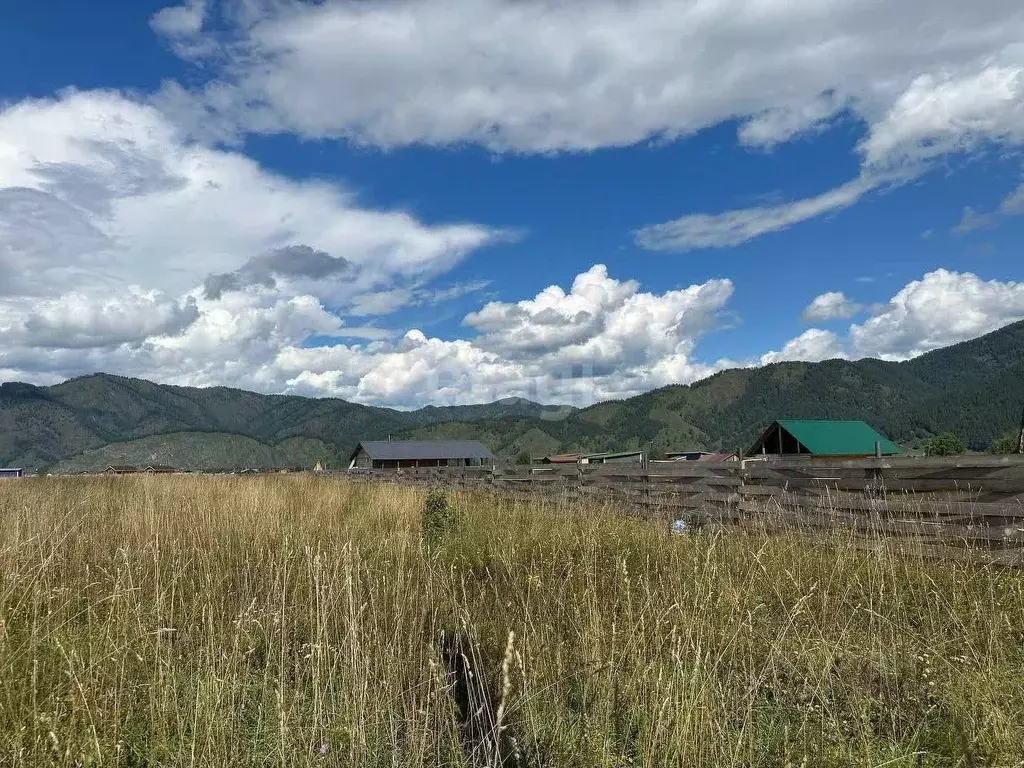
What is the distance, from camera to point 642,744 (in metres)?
2.53

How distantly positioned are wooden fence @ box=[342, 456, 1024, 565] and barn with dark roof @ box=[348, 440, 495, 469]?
A: 67497 millimetres

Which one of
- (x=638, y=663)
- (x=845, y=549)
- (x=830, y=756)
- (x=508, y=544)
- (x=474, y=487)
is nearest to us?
(x=830, y=756)

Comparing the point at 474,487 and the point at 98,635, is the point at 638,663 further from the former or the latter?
the point at 474,487

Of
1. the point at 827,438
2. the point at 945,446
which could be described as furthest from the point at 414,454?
the point at 945,446

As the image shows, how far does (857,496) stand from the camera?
23.6ft

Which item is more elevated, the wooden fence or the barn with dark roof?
the wooden fence

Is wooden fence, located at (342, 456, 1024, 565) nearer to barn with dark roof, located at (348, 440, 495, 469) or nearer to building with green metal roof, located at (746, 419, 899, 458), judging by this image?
building with green metal roof, located at (746, 419, 899, 458)

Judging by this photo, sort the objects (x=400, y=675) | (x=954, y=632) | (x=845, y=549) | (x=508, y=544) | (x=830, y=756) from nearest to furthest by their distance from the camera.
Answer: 1. (x=830, y=756)
2. (x=400, y=675)
3. (x=954, y=632)
4. (x=845, y=549)
5. (x=508, y=544)

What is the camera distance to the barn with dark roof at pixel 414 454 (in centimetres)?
8100

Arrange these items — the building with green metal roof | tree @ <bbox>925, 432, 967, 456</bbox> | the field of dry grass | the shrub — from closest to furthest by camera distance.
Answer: the field of dry grass, the shrub, the building with green metal roof, tree @ <bbox>925, 432, 967, 456</bbox>

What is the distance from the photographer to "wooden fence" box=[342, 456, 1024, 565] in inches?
232

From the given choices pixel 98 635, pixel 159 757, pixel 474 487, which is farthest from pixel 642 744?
pixel 474 487

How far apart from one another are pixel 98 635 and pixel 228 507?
251 inches

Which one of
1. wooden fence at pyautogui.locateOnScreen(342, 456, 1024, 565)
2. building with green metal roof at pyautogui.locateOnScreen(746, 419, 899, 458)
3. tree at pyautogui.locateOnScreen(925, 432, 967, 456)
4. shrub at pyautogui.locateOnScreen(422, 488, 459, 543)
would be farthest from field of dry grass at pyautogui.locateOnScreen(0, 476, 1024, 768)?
tree at pyautogui.locateOnScreen(925, 432, 967, 456)
